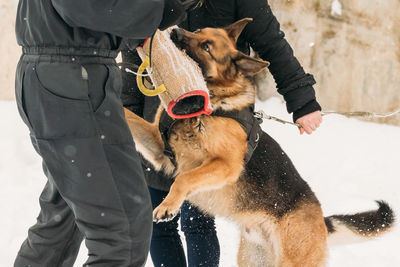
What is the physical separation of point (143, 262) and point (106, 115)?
1.74ft

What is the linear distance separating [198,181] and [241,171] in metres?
0.37

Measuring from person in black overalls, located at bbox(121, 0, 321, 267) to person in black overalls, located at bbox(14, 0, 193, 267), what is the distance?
838 millimetres

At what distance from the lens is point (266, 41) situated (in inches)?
90.4

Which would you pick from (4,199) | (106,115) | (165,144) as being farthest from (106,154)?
(4,199)

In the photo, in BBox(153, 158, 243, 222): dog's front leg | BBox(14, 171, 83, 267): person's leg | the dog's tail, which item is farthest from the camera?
the dog's tail

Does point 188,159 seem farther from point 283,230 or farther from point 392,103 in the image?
point 392,103

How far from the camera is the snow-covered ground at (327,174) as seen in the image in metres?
3.45

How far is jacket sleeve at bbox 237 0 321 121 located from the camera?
225 centimetres

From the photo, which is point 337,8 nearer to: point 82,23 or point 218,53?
point 218,53

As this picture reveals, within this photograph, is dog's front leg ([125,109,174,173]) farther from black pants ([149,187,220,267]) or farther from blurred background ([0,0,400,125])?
blurred background ([0,0,400,125])

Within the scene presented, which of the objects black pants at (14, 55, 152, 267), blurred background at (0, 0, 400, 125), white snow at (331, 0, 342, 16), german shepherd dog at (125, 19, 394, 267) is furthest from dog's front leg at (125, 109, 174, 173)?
white snow at (331, 0, 342, 16)

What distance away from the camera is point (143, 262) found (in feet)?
5.07

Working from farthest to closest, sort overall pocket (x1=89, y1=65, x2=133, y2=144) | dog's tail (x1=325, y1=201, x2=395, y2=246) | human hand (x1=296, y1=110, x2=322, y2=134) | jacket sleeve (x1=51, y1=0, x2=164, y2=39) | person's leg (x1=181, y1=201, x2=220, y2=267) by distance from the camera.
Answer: dog's tail (x1=325, y1=201, x2=395, y2=246), person's leg (x1=181, y1=201, x2=220, y2=267), human hand (x1=296, y1=110, x2=322, y2=134), overall pocket (x1=89, y1=65, x2=133, y2=144), jacket sleeve (x1=51, y1=0, x2=164, y2=39)

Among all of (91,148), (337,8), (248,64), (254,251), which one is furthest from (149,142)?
(337,8)
